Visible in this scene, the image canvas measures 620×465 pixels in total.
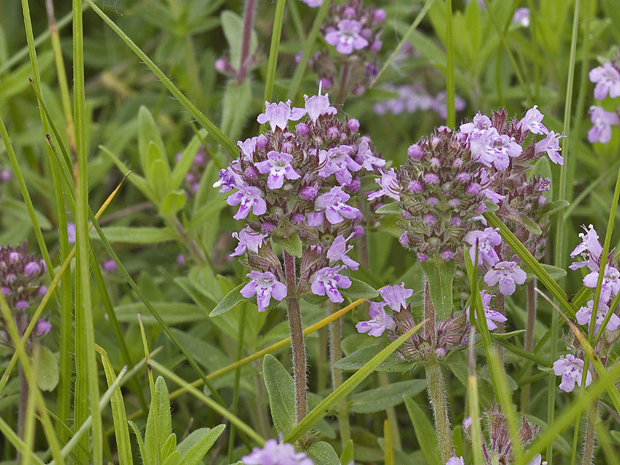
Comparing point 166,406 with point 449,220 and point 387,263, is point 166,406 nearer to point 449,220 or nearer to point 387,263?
point 449,220

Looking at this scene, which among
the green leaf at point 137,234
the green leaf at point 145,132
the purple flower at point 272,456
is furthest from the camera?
the green leaf at point 145,132

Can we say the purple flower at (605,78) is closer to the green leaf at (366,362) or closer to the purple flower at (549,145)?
the purple flower at (549,145)

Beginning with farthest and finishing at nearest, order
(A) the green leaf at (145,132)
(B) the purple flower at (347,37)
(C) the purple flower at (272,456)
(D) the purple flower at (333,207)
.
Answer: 1. (B) the purple flower at (347,37)
2. (A) the green leaf at (145,132)
3. (D) the purple flower at (333,207)
4. (C) the purple flower at (272,456)

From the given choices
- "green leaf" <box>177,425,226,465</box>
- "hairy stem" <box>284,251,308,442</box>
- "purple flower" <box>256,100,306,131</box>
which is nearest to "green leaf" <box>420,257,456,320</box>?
"hairy stem" <box>284,251,308,442</box>

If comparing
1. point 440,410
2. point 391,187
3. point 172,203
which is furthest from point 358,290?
point 172,203

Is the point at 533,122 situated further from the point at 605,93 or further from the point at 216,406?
the point at 216,406

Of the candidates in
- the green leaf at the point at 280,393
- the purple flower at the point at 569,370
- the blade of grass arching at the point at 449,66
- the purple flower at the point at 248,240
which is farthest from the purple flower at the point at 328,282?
the blade of grass arching at the point at 449,66

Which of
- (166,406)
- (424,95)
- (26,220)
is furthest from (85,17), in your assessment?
(166,406)

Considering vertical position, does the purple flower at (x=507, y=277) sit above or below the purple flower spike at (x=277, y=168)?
below
